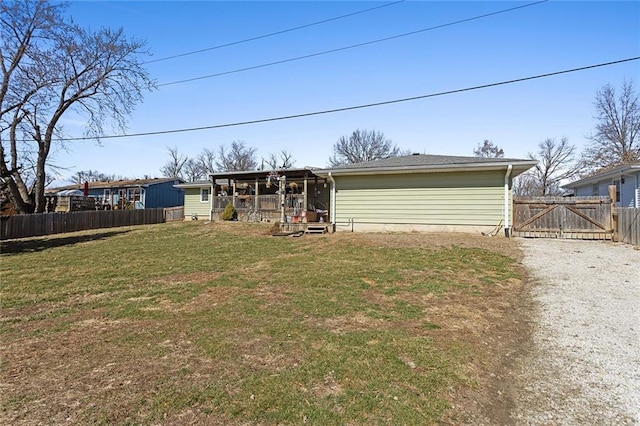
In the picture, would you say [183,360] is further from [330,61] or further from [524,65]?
[330,61]

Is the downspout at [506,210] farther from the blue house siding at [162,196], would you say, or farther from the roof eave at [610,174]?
the blue house siding at [162,196]

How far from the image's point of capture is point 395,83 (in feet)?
35.9

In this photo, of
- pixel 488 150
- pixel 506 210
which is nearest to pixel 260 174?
pixel 506 210

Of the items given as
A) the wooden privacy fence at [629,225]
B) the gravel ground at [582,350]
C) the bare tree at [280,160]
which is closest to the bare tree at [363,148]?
the bare tree at [280,160]

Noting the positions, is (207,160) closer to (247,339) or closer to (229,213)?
(229,213)

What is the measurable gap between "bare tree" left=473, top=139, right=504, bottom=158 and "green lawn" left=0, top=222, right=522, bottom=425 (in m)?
34.7

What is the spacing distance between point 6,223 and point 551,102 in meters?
23.9

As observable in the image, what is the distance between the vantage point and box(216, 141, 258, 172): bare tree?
53.1 metres

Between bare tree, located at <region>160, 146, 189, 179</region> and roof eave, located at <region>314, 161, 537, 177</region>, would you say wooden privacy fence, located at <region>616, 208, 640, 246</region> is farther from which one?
bare tree, located at <region>160, 146, 189, 179</region>

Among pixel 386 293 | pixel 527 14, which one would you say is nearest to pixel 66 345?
pixel 386 293

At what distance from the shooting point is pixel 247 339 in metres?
3.84

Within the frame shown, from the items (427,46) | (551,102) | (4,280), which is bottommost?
(4,280)

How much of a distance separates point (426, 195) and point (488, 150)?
30.9 m

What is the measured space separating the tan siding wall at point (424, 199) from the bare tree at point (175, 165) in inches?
1862
